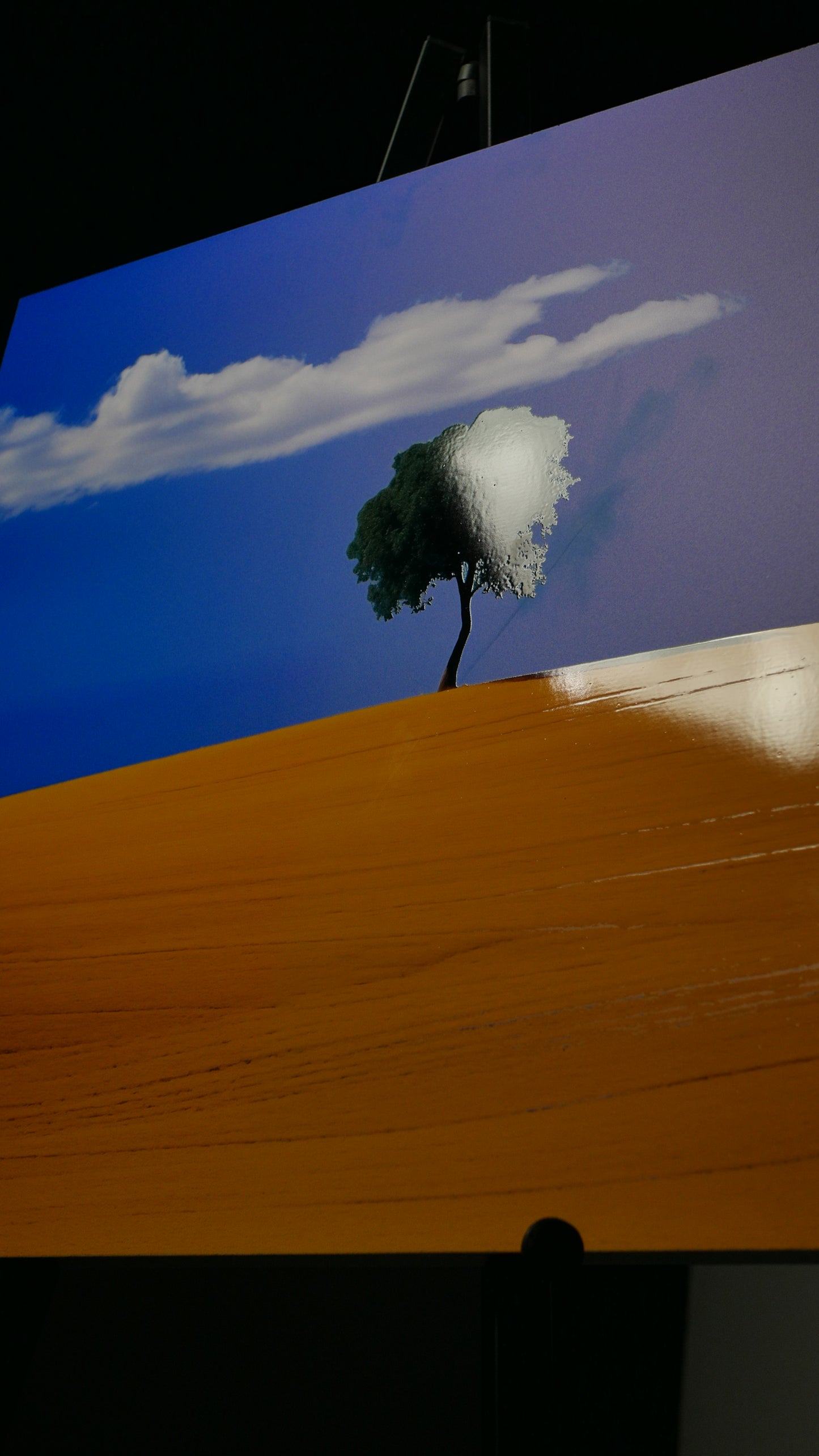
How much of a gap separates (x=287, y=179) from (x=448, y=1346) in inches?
61.0

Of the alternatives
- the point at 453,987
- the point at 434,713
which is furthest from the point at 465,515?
the point at 453,987

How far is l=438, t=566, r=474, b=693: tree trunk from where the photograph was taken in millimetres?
719

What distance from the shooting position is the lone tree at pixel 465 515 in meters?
0.73

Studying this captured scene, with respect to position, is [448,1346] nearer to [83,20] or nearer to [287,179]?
[287,179]

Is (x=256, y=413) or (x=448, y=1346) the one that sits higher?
(x=256, y=413)

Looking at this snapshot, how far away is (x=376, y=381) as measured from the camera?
84cm

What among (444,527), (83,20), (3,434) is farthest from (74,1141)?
(83,20)

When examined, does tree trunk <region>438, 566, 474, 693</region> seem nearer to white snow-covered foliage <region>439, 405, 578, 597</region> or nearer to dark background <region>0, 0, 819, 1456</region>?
white snow-covered foliage <region>439, 405, 578, 597</region>

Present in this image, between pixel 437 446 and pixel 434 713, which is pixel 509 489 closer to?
pixel 437 446

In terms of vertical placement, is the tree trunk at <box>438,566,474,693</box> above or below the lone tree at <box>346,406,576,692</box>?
below

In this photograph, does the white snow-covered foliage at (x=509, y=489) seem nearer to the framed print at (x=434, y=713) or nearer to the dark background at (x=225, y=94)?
the framed print at (x=434, y=713)

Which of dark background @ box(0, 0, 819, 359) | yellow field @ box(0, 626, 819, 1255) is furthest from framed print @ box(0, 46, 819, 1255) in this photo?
dark background @ box(0, 0, 819, 359)

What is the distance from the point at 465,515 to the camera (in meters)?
0.75

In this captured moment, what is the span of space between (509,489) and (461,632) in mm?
135
